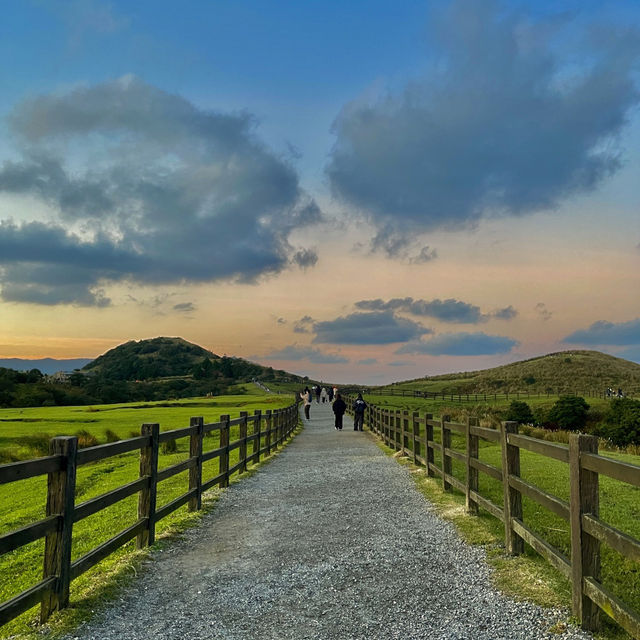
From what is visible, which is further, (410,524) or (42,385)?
(42,385)

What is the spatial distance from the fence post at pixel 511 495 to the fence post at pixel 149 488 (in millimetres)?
4265

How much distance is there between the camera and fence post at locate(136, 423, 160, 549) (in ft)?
23.9

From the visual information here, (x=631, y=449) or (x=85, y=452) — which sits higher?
(x=85, y=452)

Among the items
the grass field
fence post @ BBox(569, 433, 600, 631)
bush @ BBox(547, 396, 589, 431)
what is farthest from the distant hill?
fence post @ BBox(569, 433, 600, 631)

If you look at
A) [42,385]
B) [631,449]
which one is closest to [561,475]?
[631,449]

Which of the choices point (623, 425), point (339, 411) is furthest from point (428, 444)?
point (623, 425)

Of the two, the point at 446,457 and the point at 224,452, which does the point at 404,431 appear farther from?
the point at 224,452

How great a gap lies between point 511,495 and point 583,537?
2116 millimetres

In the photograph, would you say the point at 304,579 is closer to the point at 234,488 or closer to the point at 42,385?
the point at 234,488

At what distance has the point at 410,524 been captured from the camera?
848 cm

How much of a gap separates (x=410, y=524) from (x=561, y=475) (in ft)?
20.7

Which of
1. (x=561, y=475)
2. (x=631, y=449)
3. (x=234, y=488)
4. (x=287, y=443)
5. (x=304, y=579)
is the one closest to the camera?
(x=304, y=579)

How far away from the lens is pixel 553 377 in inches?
5187

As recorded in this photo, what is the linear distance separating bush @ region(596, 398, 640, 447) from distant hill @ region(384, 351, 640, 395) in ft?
193
